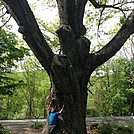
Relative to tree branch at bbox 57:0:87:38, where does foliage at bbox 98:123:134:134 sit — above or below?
below

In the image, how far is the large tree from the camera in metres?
4.86

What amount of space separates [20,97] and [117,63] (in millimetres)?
7510

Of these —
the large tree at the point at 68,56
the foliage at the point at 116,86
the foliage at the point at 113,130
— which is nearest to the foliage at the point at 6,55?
the large tree at the point at 68,56

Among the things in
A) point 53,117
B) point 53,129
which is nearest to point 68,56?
point 53,117

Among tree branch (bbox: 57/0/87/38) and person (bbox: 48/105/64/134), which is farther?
tree branch (bbox: 57/0/87/38)

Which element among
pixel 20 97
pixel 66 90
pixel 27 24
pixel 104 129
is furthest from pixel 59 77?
pixel 20 97

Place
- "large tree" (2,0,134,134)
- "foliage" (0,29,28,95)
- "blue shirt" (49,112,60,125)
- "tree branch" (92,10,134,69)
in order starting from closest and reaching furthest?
"large tree" (2,0,134,134) < "blue shirt" (49,112,60,125) < "foliage" (0,29,28,95) < "tree branch" (92,10,134,69)

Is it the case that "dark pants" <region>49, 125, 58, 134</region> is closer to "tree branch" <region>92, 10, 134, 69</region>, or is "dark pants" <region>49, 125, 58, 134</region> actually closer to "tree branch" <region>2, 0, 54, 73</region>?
"tree branch" <region>2, 0, 54, 73</region>

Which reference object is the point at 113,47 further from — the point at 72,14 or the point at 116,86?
the point at 116,86

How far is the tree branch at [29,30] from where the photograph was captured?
4.93 metres

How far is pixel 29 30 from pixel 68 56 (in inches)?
40.3

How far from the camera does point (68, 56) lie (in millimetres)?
5328

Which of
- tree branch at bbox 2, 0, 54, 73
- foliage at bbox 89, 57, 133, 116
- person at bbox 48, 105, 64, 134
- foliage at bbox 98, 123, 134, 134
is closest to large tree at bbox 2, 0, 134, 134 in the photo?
tree branch at bbox 2, 0, 54, 73

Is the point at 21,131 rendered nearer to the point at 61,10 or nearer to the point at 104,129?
the point at 104,129
